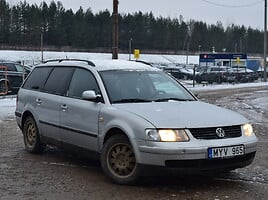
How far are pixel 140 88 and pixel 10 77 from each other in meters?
17.6

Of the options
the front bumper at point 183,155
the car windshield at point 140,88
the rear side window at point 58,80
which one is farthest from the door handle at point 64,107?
the front bumper at point 183,155

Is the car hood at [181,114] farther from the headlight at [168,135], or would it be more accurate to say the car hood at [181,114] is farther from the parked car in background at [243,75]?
the parked car in background at [243,75]

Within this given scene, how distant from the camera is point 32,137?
8430mm

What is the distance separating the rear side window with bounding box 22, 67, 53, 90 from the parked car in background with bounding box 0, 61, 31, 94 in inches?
572

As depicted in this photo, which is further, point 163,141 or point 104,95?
point 104,95

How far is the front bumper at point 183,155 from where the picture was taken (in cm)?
564

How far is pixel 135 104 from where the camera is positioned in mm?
6457

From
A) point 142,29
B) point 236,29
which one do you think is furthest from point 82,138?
point 236,29

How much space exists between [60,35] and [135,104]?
115m

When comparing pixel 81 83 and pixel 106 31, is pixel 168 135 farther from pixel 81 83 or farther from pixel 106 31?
pixel 106 31

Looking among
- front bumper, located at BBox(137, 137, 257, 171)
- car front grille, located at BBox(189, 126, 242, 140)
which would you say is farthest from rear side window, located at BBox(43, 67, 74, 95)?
car front grille, located at BBox(189, 126, 242, 140)

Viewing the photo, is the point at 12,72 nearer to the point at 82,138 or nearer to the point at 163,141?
the point at 82,138

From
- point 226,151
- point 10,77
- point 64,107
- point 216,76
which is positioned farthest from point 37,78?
point 216,76

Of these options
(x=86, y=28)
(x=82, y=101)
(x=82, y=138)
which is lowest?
(x=82, y=138)
